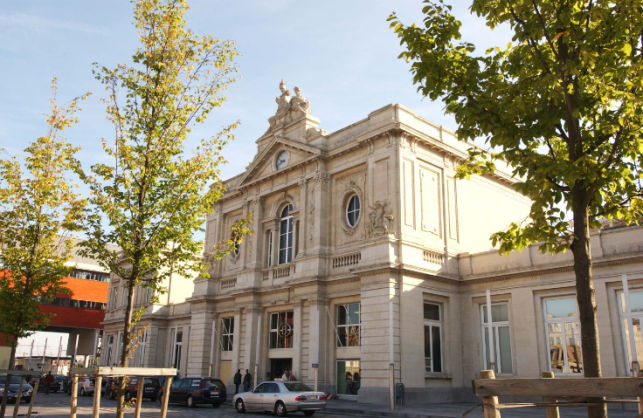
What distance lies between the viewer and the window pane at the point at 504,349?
81.0 ft

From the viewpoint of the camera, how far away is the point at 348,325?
2734cm

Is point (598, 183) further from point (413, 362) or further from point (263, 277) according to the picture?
point (263, 277)

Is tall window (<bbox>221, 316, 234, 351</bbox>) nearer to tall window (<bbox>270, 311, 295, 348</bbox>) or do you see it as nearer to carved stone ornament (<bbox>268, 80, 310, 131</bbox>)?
tall window (<bbox>270, 311, 295, 348</bbox>)

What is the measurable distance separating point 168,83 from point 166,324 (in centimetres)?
3766

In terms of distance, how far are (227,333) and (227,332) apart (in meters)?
0.08

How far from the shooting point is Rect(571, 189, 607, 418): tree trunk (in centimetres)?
676

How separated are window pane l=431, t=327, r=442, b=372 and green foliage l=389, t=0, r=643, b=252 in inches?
714

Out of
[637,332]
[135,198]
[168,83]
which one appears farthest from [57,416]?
[637,332]

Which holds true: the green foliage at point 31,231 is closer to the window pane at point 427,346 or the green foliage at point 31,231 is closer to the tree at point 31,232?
the tree at point 31,232

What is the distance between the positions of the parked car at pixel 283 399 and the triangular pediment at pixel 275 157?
13415 mm

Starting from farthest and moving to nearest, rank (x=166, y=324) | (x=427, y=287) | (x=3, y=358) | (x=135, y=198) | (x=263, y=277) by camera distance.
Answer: (x=166, y=324), (x=263, y=277), (x=427, y=287), (x=3, y=358), (x=135, y=198)

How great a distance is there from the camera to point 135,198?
33.4 feet

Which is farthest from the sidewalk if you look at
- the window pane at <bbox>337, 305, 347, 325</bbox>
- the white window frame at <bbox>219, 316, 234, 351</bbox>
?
the white window frame at <bbox>219, 316, 234, 351</bbox>

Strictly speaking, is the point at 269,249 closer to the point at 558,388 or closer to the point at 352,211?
the point at 352,211
